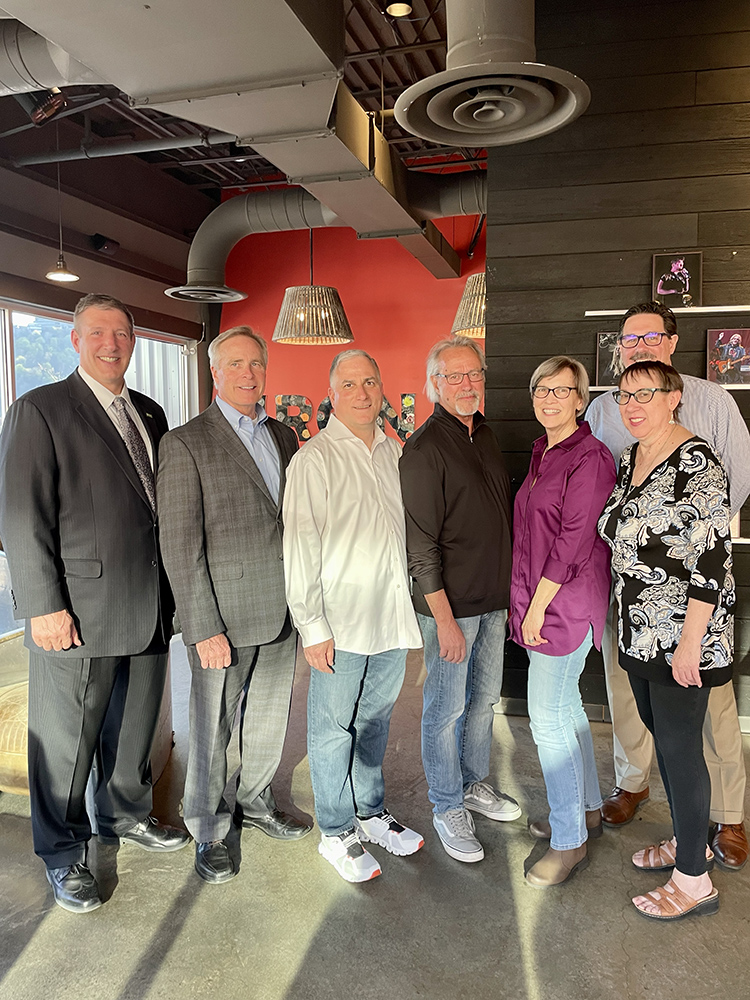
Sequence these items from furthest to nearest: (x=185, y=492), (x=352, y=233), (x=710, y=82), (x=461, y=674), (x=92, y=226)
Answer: (x=352, y=233) → (x=92, y=226) → (x=710, y=82) → (x=461, y=674) → (x=185, y=492)

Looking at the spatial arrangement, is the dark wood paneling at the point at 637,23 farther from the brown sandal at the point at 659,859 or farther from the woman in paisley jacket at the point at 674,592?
the brown sandal at the point at 659,859

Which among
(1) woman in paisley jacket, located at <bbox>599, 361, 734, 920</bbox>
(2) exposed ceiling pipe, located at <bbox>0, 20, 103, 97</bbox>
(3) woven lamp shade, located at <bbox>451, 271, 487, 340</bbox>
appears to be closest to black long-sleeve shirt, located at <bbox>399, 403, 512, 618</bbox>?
(1) woman in paisley jacket, located at <bbox>599, 361, 734, 920</bbox>

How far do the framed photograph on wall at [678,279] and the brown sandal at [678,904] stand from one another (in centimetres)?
256

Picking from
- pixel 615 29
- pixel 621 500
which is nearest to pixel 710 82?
pixel 615 29

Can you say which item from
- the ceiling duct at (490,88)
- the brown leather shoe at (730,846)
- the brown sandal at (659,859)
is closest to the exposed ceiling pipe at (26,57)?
the ceiling duct at (490,88)

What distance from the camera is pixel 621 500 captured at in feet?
7.29

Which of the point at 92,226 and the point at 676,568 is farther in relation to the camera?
the point at 92,226

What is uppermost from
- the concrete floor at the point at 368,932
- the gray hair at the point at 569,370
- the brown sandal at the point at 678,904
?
the gray hair at the point at 569,370

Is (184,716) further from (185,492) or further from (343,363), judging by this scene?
(343,363)

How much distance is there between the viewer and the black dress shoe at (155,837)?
2629mm

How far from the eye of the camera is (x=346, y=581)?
2.35m

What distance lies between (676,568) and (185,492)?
1.53 m

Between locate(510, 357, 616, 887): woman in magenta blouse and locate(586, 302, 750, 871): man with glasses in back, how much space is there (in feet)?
1.29

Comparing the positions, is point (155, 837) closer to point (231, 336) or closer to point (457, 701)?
point (457, 701)
